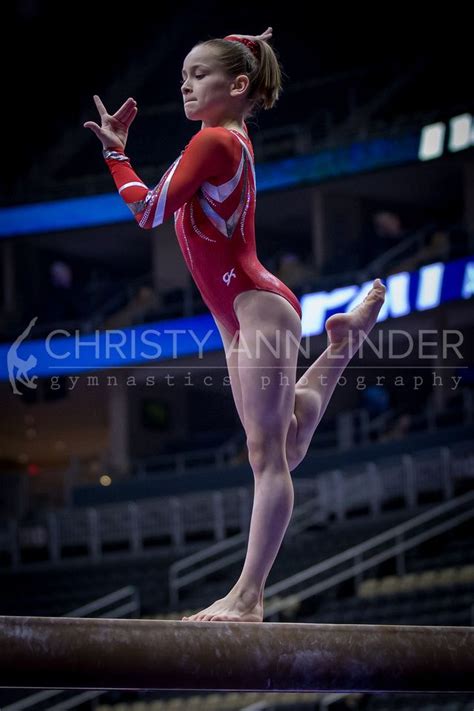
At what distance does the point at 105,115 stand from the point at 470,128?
13234 millimetres

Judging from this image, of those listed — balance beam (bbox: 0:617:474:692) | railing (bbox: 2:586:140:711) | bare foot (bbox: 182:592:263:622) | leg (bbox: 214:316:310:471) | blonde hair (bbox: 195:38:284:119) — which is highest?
blonde hair (bbox: 195:38:284:119)

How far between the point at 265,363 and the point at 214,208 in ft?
1.63

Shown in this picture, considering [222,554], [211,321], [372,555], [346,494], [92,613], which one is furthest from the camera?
[211,321]

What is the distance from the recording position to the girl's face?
10.8 feet

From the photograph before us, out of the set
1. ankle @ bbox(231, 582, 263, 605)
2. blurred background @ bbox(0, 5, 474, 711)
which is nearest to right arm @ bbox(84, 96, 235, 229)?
ankle @ bbox(231, 582, 263, 605)

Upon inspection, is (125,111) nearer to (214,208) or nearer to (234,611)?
(214,208)

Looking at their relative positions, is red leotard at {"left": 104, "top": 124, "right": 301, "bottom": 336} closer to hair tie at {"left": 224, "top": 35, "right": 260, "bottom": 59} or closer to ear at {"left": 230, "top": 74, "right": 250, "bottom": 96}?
ear at {"left": 230, "top": 74, "right": 250, "bottom": 96}

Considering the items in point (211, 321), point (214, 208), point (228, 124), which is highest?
point (211, 321)

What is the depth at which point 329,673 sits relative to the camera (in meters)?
2.65

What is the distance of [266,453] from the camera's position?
3121 millimetres

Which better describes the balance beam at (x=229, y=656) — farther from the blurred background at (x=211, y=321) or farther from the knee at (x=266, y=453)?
the blurred background at (x=211, y=321)

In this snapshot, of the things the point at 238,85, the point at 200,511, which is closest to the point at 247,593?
the point at 238,85

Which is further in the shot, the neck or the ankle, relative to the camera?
the neck

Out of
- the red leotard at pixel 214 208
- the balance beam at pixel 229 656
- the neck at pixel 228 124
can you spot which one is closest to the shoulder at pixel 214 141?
the red leotard at pixel 214 208
